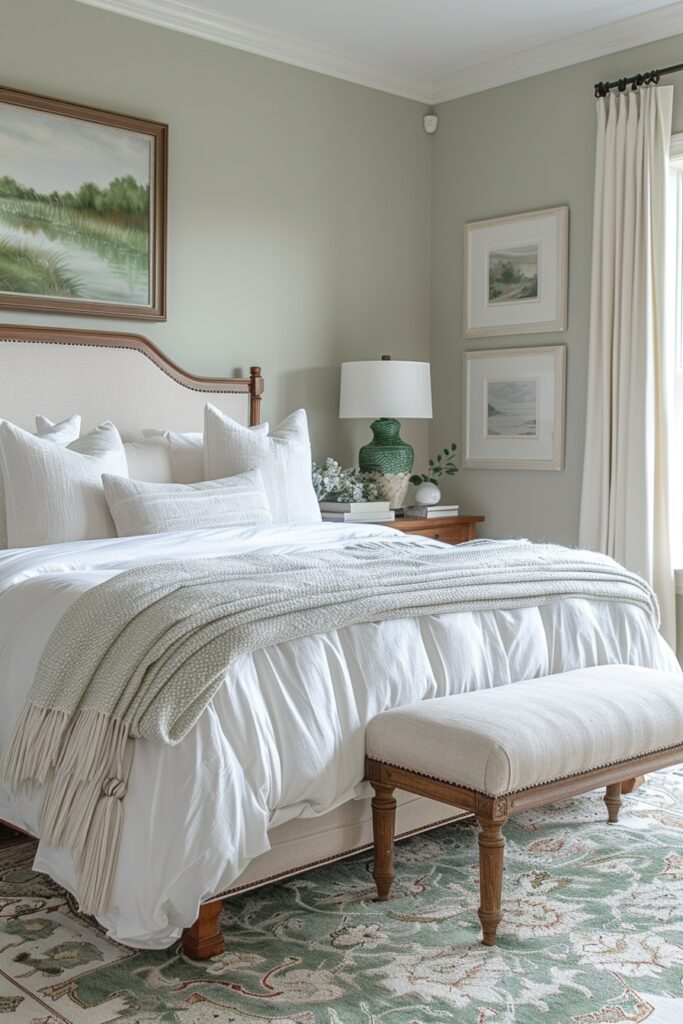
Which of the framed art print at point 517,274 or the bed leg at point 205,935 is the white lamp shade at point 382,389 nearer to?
the framed art print at point 517,274

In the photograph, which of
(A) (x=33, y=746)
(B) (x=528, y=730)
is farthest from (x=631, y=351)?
(A) (x=33, y=746)

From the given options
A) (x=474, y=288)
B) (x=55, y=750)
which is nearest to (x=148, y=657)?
(x=55, y=750)

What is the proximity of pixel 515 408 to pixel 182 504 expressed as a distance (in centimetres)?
225

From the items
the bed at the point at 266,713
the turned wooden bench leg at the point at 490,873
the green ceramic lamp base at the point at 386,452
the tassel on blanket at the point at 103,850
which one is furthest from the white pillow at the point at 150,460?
the turned wooden bench leg at the point at 490,873

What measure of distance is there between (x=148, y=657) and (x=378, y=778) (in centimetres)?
66

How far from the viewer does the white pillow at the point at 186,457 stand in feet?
14.0

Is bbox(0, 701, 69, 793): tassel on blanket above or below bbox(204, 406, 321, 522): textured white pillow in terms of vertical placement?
below

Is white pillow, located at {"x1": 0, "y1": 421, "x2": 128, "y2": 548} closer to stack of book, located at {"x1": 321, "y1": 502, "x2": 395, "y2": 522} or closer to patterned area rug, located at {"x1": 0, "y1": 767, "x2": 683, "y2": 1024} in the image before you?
patterned area rug, located at {"x1": 0, "y1": 767, "x2": 683, "y2": 1024}

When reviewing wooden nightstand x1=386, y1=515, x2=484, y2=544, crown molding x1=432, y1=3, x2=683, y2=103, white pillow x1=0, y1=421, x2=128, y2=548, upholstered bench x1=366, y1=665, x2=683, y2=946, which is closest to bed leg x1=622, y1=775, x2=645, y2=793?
upholstered bench x1=366, y1=665, x2=683, y2=946

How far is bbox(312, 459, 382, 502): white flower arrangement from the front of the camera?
16.7 ft

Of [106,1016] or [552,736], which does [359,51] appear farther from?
[106,1016]

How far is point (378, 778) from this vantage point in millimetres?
2730

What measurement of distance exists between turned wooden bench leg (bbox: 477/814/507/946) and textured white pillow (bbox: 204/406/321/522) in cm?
196

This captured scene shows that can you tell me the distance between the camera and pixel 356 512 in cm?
498
